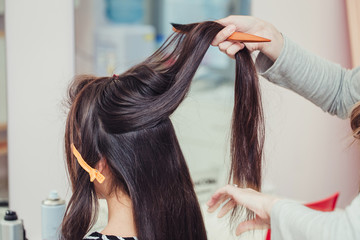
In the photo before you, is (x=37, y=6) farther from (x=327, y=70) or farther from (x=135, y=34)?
(x=327, y=70)

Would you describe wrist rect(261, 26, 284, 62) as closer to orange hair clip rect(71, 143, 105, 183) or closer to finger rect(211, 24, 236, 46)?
finger rect(211, 24, 236, 46)

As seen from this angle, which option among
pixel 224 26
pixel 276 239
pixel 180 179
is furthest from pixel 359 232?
pixel 224 26

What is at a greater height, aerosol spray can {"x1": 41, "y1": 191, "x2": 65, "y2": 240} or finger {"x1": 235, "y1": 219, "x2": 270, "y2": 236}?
finger {"x1": 235, "y1": 219, "x2": 270, "y2": 236}

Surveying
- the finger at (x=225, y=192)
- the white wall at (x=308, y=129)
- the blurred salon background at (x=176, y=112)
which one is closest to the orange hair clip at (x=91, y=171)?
the finger at (x=225, y=192)

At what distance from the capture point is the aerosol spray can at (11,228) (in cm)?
120

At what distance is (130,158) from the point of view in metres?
1.04

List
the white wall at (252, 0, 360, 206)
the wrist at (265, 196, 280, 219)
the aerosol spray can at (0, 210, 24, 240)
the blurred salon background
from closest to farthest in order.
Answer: the wrist at (265, 196, 280, 219)
the aerosol spray can at (0, 210, 24, 240)
the blurred salon background
the white wall at (252, 0, 360, 206)

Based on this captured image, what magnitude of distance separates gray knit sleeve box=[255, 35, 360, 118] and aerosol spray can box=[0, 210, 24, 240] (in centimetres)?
77

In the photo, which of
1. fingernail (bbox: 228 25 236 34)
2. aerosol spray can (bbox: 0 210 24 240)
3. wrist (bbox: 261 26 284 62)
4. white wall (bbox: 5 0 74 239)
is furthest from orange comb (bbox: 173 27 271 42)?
aerosol spray can (bbox: 0 210 24 240)

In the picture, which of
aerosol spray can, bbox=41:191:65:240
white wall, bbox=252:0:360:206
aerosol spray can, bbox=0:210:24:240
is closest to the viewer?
aerosol spray can, bbox=0:210:24:240

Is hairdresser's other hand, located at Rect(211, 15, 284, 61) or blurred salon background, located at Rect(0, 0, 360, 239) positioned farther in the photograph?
blurred salon background, located at Rect(0, 0, 360, 239)

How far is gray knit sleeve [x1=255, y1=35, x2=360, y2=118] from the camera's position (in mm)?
1237

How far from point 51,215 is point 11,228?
133mm

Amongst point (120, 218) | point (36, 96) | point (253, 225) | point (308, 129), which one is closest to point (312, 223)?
point (253, 225)
